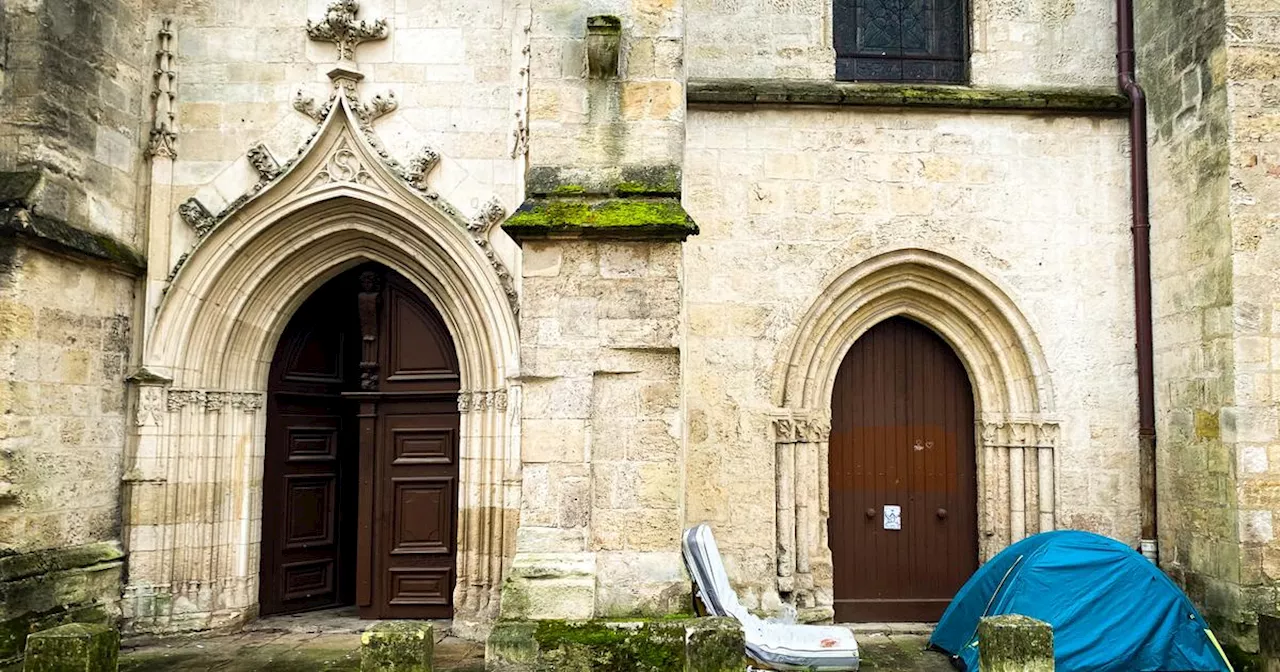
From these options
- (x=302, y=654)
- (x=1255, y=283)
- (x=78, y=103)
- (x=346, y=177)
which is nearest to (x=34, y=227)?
(x=78, y=103)

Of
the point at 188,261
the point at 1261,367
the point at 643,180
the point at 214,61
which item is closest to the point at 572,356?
the point at 643,180

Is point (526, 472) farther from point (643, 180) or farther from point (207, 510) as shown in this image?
point (207, 510)

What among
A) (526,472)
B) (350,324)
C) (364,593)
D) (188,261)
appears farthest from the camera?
(350,324)

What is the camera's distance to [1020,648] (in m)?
3.94

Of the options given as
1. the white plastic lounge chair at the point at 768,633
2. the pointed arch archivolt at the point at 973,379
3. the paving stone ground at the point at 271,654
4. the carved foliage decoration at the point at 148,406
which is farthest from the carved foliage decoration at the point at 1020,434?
the carved foliage decoration at the point at 148,406

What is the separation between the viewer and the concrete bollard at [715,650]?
392 cm

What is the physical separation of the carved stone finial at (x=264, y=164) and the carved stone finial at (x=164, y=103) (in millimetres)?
604

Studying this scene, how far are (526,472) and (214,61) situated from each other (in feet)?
13.9

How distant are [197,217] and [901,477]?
5.69m

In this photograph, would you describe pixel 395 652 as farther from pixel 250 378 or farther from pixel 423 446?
pixel 250 378

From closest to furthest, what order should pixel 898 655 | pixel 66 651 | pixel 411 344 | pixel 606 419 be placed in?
pixel 66 651 → pixel 606 419 → pixel 898 655 → pixel 411 344

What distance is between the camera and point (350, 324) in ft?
25.1

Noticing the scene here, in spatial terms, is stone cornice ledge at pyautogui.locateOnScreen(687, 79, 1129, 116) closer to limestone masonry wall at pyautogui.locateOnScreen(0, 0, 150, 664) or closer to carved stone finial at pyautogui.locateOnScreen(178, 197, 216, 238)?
carved stone finial at pyautogui.locateOnScreen(178, 197, 216, 238)

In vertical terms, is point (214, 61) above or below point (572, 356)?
above
